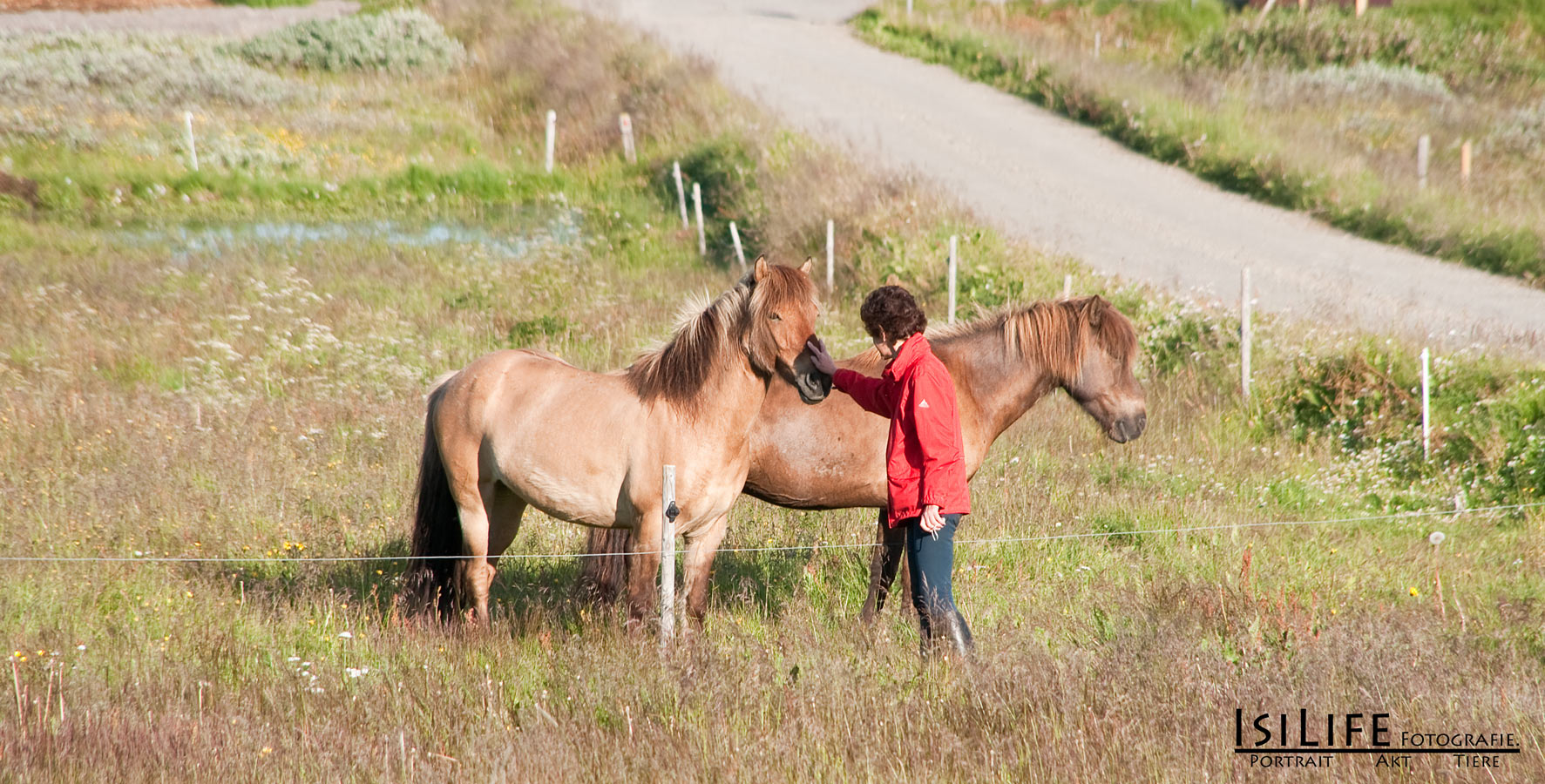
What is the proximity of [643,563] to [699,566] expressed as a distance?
0.34 m

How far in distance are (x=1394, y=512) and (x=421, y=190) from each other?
1838 cm

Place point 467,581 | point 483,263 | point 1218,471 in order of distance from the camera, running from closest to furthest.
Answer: point 467,581 < point 1218,471 < point 483,263

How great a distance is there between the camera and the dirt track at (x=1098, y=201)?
13.1 metres

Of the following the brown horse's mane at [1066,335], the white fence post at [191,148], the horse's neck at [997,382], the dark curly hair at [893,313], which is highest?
the dark curly hair at [893,313]

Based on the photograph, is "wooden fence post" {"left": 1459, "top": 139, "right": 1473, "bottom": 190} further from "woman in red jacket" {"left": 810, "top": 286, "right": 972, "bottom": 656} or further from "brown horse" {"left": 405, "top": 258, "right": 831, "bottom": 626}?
"brown horse" {"left": 405, "top": 258, "right": 831, "bottom": 626}

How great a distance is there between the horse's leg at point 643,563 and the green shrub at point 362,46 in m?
27.8

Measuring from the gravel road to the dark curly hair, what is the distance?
3368cm

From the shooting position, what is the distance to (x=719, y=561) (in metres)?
6.93

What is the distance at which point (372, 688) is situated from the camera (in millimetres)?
4742

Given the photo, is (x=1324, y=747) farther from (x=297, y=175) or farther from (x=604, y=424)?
(x=297, y=175)

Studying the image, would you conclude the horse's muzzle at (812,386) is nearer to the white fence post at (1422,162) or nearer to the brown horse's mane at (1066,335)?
the brown horse's mane at (1066,335)

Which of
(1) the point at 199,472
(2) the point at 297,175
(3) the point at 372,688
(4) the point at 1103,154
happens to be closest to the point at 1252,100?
(4) the point at 1103,154

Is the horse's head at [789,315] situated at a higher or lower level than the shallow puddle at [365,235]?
higher

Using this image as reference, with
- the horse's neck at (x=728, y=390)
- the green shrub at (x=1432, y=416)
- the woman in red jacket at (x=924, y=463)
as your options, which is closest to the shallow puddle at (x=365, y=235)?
the green shrub at (x=1432, y=416)
